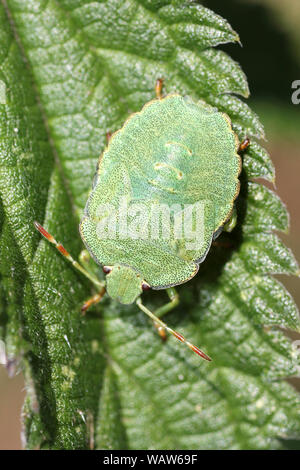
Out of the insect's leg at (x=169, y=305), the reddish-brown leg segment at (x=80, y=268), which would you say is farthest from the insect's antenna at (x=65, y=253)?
the insect's leg at (x=169, y=305)

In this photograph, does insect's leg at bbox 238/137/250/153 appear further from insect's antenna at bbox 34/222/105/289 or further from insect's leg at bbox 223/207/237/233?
insect's antenna at bbox 34/222/105/289

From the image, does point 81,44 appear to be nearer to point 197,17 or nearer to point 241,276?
point 197,17

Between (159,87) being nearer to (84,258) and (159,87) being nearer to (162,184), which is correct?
(162,184)

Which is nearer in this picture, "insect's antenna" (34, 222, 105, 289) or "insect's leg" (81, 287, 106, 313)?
"insect's antenna" (34, 222, 105, 289)
